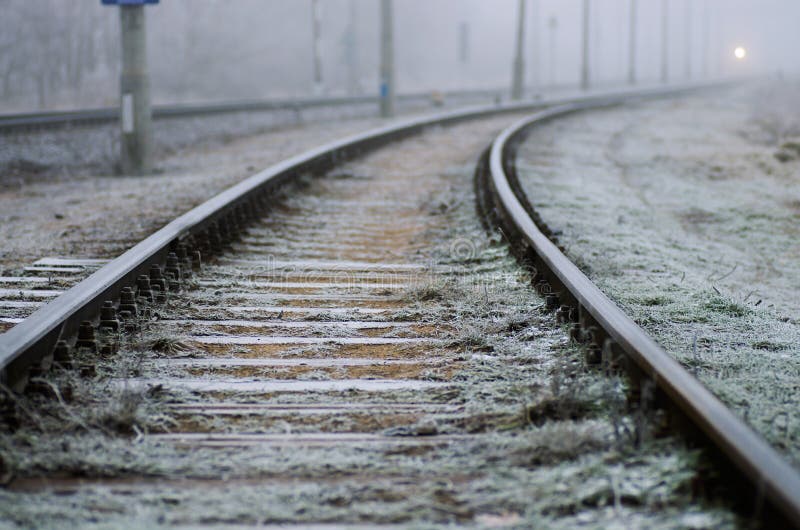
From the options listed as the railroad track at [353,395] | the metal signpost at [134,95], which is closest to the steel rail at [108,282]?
the railroad track at [353,395]

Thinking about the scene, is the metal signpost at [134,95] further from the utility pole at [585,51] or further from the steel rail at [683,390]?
the utility pole at [585,51]

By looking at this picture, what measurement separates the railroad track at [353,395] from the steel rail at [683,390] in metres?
0.01

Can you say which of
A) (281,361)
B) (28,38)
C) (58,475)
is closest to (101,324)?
(281,361)

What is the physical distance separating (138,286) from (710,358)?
2.91 meters

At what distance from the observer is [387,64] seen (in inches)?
996

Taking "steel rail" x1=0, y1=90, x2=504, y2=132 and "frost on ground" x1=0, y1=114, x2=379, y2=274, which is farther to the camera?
"steel rail" x1=0, y1=90, x2=504, y2=132

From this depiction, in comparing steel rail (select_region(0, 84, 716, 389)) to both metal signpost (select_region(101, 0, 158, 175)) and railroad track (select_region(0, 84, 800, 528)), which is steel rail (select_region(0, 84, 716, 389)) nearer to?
railroad track (select_region(0, 84, 800, 528))

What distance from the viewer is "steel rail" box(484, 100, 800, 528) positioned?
7.15 ft

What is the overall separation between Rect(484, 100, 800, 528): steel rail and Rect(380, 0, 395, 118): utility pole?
63.3ft

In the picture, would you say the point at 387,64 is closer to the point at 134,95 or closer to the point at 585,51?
the point at 134,95

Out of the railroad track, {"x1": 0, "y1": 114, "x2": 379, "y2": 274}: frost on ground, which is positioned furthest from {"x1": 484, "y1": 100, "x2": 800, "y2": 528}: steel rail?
{"x1": 0, "y1": 114, "x2": 379, "y2": 274}: frost on ground

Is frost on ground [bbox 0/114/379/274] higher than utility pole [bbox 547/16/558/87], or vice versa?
utility pole [bbox 547/16/558/87]

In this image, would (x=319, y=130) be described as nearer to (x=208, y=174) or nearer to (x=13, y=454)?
(x=208, y=174)

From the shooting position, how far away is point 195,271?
564 centimetres
